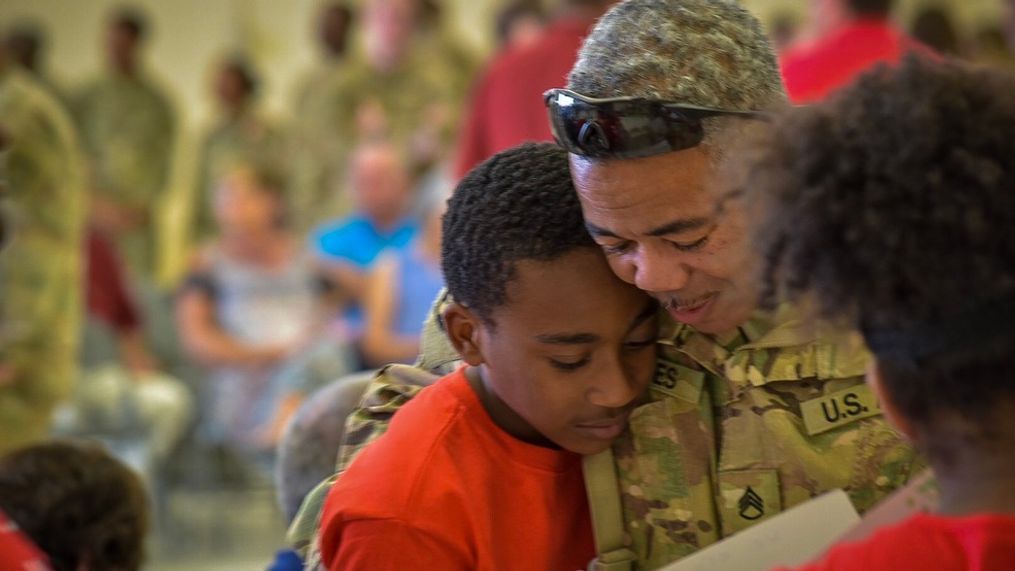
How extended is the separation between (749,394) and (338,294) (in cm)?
391

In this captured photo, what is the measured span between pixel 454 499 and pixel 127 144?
6942mm

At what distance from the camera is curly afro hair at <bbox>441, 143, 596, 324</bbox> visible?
1698 mm

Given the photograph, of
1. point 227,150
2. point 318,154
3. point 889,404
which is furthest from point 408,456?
point 227,150

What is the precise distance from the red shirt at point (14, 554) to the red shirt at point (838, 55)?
2706mm

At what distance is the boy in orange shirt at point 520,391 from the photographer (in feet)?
5.42

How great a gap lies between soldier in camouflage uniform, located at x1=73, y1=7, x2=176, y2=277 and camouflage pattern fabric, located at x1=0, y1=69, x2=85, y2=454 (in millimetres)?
3718

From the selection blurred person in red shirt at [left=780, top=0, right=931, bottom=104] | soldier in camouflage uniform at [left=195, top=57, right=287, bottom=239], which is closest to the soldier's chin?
blurred person in red shirt at [left=780, top=0, right=931, bottom=104]

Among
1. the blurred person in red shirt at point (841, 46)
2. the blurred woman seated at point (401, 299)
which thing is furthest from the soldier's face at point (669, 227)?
the blurred woman seated at point (401, 299)

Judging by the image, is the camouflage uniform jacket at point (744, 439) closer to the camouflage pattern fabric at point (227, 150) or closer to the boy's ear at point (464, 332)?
the boy's ear at point (464, 332)

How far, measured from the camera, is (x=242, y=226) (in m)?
5.80

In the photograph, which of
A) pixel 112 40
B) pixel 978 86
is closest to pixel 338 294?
pixel 112 40

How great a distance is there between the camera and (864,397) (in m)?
1.70

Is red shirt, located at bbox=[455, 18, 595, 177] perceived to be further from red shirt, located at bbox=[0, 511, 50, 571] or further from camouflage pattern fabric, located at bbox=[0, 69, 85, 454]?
red shirt, located at bbox=[0, 511, 50, 571]

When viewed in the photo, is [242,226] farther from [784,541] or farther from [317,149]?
[784,541]
